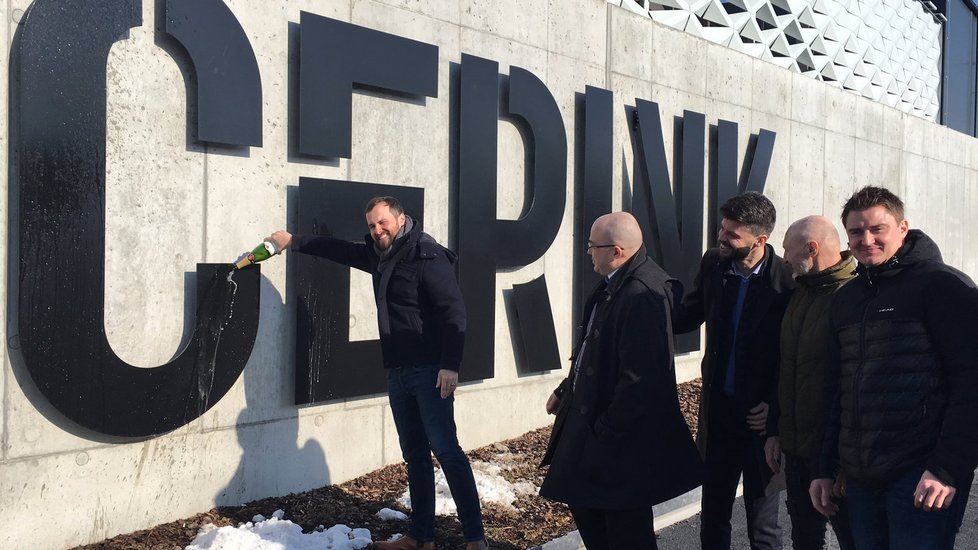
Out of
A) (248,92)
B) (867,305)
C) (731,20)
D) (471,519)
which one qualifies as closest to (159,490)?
(471,519)

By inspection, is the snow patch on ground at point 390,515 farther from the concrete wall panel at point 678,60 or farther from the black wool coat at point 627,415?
the concrete wall panel at point 678,60

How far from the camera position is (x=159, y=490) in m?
4.84

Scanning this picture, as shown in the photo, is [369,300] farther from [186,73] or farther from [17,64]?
[17,64]

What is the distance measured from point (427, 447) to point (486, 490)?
1.30 metres

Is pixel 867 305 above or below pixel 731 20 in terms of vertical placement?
below

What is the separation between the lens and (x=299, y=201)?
213 inches

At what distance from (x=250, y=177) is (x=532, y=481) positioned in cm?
304

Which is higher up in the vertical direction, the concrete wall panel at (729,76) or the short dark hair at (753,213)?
the concrete wall panel at (729,76)

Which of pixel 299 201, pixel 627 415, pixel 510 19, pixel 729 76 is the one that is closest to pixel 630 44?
pixel 510 19

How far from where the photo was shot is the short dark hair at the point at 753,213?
12.8ft

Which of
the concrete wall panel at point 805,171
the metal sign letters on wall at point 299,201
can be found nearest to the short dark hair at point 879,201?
the metal sign letters on wall at point 299,201

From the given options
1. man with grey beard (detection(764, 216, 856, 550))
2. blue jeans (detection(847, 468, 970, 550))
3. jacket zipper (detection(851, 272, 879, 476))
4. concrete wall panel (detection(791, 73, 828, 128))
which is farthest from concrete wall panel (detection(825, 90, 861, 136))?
blue jeans (detection(847, 468, 970, 550))

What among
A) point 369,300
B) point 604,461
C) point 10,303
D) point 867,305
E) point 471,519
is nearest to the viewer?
point 867,305

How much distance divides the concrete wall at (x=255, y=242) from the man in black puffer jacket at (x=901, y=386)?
140 inches
